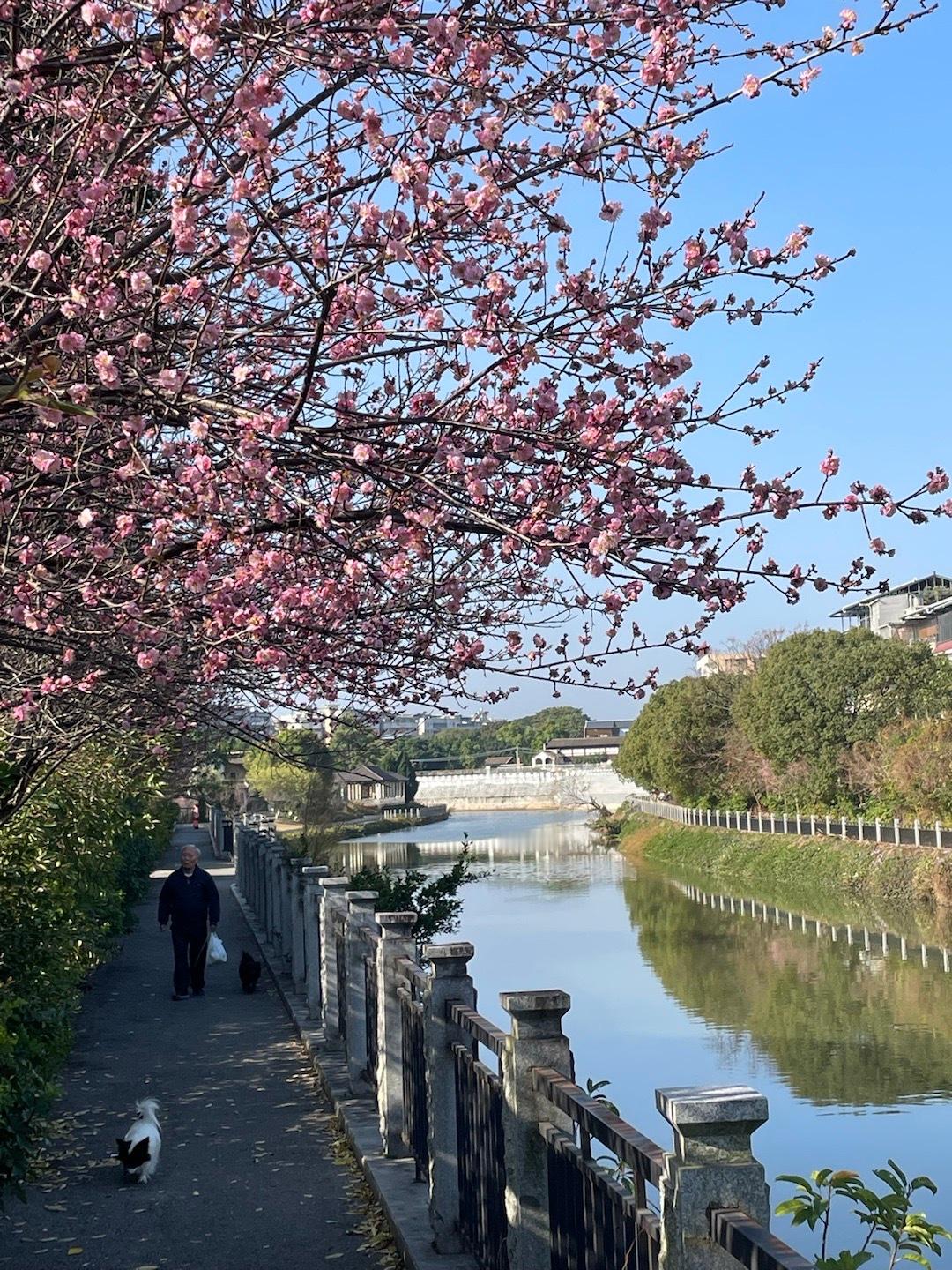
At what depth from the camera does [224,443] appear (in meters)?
4.45

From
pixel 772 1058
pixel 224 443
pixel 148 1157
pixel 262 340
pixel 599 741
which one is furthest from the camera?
pixel 599 741

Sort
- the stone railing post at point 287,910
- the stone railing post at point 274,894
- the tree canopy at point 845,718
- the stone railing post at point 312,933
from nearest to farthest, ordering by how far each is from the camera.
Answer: the stone railing post at point 312,933
the stone railing post at point 287,910
the stone railing post at point 274,894
the tree canopy at point 845,718

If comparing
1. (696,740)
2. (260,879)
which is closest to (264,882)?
(260,879)

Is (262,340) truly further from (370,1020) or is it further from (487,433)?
(370,1020)

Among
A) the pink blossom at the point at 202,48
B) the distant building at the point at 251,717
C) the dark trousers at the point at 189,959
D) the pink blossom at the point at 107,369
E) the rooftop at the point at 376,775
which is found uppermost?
the pink blossom at the point at 202,48

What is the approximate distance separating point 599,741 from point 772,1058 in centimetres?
16833

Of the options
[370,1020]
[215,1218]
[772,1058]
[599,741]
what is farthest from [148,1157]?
[599,741]

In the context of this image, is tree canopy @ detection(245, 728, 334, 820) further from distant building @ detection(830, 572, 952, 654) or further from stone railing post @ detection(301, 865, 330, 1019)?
distant building @ detection(830, 572, 952, 654)

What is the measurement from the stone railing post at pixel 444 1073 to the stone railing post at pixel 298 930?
750 centimetres

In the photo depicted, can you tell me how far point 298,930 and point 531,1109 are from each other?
31.6ft

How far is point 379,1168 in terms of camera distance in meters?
7.37

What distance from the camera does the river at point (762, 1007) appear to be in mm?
17594

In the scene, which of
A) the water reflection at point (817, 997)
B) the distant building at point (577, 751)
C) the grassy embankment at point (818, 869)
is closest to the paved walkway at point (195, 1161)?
the water reflection at point (817, 997)

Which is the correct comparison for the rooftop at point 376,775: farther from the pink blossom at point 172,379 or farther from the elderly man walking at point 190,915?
the pink blossom at point 172,379
